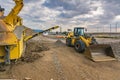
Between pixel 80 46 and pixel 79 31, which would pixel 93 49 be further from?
pixel 79 31

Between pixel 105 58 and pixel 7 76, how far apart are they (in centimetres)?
634

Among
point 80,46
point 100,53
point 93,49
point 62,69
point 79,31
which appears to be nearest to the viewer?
point 62,69

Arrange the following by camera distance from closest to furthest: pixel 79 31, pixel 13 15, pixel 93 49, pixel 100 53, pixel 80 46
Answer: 1. pixel 13 15
2. pixel 93 49
3. pixel 100 53
4. pixel 80 46
5. pixel 79 31

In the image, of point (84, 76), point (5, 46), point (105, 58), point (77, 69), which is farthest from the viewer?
point (105, 58)

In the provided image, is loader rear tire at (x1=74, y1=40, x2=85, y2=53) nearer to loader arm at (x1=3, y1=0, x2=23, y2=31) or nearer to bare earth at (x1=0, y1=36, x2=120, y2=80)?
bare earth at (x1=0, y1=36, x2=120, y2=80)

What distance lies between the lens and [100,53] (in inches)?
533

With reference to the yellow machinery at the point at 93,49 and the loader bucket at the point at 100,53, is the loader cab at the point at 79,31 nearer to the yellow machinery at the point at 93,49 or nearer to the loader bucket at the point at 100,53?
the yellow machinery at the point at 93,49

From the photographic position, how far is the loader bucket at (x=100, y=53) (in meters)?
12.7

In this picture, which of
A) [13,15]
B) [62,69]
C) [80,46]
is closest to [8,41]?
[13,15]

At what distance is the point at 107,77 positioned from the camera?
32.2 ft

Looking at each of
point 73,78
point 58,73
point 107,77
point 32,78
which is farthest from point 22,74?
point 107,77

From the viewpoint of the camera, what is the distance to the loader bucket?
1273 centimetres

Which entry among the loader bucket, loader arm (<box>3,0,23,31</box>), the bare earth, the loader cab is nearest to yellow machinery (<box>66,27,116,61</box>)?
the loader bucket

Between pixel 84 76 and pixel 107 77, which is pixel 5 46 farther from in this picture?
pixel 107 77
